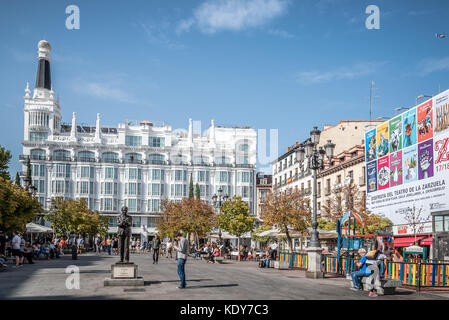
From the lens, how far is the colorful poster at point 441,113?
32.7 m

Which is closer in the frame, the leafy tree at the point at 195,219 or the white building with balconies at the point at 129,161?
the leafy tree at the point at 195,219

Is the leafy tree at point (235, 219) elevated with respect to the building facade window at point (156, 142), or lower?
lower

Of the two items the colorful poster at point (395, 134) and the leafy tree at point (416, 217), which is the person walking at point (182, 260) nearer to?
the leafy tree at point (416, 217)

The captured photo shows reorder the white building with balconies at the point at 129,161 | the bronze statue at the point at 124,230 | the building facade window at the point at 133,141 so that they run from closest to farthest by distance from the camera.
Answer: the bronze statue at the point at 124,230, the white building with balconies at the point at 129,161, the building facade window at the point at 133,141

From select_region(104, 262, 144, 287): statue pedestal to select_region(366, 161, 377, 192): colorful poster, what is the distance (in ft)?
101

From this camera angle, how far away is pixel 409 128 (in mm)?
37250

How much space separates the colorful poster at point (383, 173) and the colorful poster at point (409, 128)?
291cm

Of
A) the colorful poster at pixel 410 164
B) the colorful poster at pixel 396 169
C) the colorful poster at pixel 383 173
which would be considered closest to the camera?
the colorful poster at pixel 410 164

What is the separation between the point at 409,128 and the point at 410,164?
2.65 meters

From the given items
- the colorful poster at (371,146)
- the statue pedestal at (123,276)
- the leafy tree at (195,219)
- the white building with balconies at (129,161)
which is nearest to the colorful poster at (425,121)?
the colorful poster at (371,146)

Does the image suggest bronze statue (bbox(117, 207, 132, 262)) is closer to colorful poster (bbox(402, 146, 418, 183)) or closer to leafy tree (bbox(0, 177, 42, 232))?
leafy tree (bbox(0, 177, 42, 232))

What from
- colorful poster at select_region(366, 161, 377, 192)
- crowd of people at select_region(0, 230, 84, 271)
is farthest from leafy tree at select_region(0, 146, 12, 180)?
colorful poster at select_region(366, 161, 377, 192)

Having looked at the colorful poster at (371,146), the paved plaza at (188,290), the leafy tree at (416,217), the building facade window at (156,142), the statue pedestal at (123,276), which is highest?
the building facade window at (156,142)
